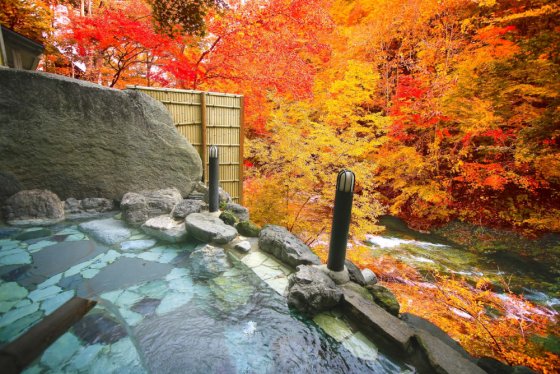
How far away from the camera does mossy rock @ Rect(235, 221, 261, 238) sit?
404cm

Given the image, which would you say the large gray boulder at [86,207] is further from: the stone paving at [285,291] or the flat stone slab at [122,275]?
the stone paving at [285,291]

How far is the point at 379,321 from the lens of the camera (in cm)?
226

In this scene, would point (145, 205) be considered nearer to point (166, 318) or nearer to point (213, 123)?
point (166, 318)

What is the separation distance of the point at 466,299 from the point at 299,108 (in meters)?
7.28

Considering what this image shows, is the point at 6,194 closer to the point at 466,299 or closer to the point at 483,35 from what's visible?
the point at 466,299

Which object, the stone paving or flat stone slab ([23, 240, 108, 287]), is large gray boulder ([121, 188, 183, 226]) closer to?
flat stone slab ([23, 240, 108, 287])

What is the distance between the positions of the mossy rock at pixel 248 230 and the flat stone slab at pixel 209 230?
0.17 meters

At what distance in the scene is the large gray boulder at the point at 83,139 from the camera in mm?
3984

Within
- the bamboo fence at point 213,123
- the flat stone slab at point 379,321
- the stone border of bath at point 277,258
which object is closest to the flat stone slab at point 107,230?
the stone border of bath at point 277,258

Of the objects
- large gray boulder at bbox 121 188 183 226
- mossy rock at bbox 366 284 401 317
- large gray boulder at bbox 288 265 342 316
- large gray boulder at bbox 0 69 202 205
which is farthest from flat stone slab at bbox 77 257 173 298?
mossy rock at bbox 366 284 401 317

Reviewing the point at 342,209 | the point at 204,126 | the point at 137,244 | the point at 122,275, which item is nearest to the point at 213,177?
the point at 137,244

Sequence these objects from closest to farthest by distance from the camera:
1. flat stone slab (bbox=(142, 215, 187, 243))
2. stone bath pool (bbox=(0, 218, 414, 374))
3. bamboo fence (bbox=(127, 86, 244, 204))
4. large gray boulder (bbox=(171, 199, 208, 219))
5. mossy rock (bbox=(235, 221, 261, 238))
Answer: stone bath pool (bbox=(0, 218, 414, 374)) < flat stone slab (bbox=(142, 215, 187, 243)) < mossy rock (bbox=(235, 221, 261, 238)) < large gray boulder (bbox=(171, 199, 208, 219)) < bamboo fence (bbox=(127, 86, 244, 204))

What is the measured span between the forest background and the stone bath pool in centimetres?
422

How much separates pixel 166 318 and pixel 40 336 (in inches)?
34.7
